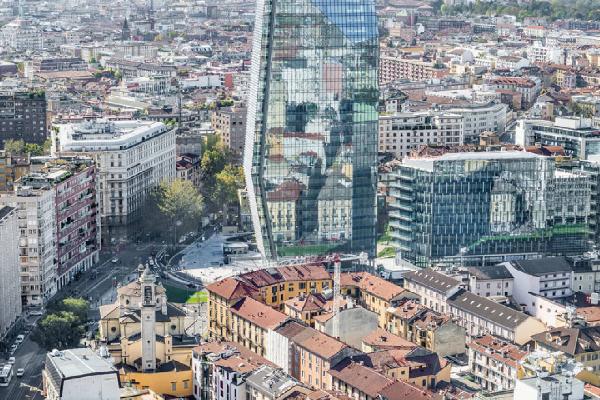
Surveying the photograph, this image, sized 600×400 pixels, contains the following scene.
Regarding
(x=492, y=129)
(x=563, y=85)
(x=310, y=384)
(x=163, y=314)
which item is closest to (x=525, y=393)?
(x=310, y=384)

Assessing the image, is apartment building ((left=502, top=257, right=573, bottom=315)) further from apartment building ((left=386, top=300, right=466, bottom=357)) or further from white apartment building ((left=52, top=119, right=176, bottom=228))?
white apartment building ((left=52, top=119, right=176, bottom=228))

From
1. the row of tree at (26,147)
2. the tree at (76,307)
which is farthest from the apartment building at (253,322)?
the row of tree at (26,147)

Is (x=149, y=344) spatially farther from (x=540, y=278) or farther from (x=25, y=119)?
(x=25, y=119)

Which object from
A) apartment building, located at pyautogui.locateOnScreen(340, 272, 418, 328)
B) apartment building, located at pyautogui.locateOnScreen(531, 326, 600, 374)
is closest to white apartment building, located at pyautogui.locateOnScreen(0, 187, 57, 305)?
apartment building, located at pyautogui.locateOnScreen(340, 272, 418, 328)

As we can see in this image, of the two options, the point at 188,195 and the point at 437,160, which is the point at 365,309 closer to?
the point at 437,160

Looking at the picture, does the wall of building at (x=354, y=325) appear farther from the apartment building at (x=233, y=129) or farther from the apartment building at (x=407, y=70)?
the apartment building at (x=407, y=70)

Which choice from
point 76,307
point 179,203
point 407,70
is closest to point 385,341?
point 76,307
